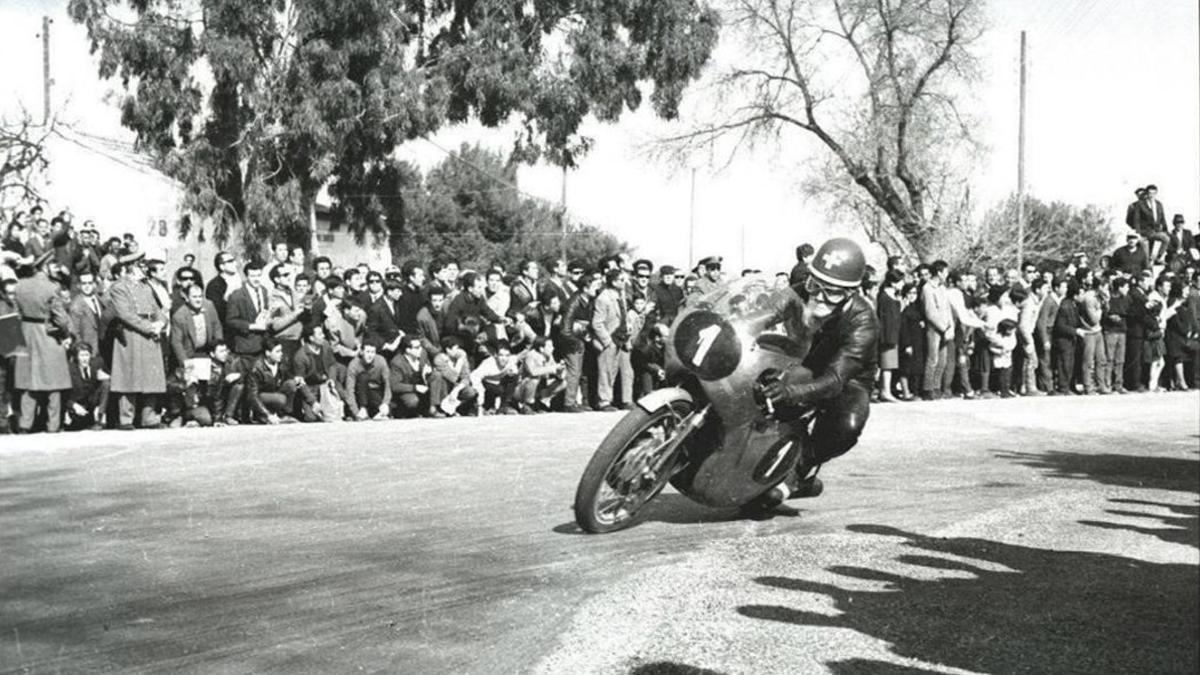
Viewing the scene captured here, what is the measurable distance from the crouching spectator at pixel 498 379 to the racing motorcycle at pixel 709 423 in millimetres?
9080

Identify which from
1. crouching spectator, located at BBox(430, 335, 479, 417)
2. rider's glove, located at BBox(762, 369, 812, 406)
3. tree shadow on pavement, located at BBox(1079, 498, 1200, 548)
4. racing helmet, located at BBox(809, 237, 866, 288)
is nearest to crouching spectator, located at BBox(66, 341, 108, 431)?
crouching spectator, located at BBox(430, 335, 479, 417)

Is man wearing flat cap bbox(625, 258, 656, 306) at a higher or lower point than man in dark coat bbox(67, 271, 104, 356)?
higher

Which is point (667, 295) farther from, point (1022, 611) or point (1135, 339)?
point (1022, 611)

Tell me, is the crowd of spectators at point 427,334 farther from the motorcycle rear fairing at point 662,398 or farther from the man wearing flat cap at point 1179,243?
the motorcycle rear fairing at point 662,398

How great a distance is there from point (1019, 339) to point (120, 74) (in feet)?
62.2

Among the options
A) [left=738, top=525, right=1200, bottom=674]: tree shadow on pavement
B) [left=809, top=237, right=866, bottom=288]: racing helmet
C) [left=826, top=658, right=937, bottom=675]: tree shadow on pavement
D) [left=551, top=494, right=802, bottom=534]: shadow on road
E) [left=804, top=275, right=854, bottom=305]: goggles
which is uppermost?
[left=809, top=237, right=866, bottom=288]: racing helmet

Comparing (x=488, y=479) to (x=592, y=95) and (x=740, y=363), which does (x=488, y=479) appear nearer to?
(x=740, y=363)

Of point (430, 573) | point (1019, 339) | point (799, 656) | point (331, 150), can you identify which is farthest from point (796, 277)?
point (331, 150)

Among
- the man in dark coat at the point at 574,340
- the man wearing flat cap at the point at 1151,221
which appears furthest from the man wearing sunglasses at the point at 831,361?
the man wearing flat cap at the point at 1151,221

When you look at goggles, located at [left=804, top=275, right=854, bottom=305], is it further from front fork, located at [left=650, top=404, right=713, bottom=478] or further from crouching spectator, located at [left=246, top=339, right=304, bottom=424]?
crouching spectator, located at [left=246, top=339, right=304, bottom=424]

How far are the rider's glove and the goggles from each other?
50 cm

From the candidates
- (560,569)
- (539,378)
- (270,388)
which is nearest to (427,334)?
(539,378)

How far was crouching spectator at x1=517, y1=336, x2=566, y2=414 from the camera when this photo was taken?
56.7 feet

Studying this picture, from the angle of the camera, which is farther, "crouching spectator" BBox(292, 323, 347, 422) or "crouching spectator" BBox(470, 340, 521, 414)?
"crouching spectator" BBox(470, 340, 521, 414)
